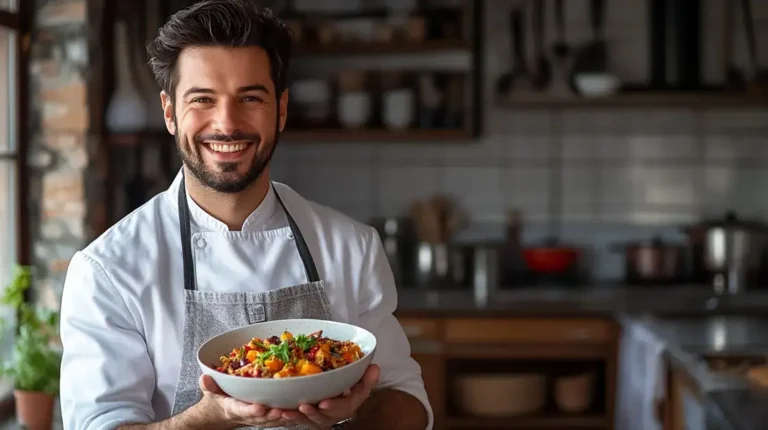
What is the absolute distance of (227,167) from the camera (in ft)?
4.54

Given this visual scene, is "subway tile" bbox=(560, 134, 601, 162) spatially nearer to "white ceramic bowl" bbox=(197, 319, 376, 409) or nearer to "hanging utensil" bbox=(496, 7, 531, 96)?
"hanging utensil" bbox=(496, 7, 531, 96)

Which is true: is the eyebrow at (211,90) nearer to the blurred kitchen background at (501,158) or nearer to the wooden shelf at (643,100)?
the blurred kitchen background at (501,158)

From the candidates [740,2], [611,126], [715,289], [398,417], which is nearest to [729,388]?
[398,417]

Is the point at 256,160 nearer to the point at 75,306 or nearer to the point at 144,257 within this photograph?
the point at 144,257

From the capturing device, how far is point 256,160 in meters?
1.39

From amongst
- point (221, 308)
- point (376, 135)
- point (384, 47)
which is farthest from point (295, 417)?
point (384, 47)

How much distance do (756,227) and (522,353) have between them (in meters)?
1.19

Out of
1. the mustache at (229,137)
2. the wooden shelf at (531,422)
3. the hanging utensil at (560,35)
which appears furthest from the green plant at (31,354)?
the hanging utensil at (560,35)

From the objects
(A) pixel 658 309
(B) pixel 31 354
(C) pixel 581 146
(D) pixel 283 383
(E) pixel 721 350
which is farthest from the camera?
(C) pixel 581 146

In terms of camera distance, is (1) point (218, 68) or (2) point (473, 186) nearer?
(1) point (218, 68)

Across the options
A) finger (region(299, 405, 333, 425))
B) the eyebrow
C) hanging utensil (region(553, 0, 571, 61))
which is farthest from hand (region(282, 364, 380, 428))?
hanging utensil (region(553, 0, 571, 61))

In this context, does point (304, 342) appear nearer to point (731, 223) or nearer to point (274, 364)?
point (274, 364)

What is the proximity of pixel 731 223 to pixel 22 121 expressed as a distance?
275 centimetres

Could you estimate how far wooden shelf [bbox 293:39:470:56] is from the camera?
3.61m
